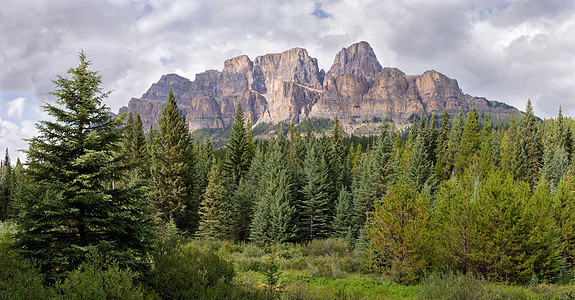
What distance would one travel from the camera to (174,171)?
2873 cm

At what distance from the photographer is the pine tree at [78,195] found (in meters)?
8.01

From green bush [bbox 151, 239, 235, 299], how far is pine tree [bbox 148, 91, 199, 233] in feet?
68.3

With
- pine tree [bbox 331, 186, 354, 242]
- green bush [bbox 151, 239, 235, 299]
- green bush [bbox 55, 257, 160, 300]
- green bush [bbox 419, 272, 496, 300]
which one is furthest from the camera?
pine tree [bbox 331, 186, 354, 242]

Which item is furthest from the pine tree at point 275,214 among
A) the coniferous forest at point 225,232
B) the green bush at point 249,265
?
the green bush at point 249,265

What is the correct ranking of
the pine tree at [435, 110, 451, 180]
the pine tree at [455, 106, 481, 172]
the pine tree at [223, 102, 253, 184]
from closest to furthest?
1. the pine tree at [455, 106, 481, 172]
2. the pine tree at [223, 102, 253, 184]
3. the pine tree at [435, 110, 451, 180]

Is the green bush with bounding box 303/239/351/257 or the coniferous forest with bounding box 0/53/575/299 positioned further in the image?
the green bush with bounding box 303/239/351/257

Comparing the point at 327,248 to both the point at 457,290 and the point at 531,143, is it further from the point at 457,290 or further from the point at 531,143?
the point at 531,143

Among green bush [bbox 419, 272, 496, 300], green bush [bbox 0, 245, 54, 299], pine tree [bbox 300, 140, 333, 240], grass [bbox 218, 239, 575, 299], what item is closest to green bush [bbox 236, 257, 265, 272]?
grass [bbox 218, 239, 575, 299]

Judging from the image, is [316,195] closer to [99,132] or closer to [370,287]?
[370,287]

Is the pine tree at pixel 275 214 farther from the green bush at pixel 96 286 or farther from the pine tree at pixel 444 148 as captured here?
the pine tree at pixel 444 148

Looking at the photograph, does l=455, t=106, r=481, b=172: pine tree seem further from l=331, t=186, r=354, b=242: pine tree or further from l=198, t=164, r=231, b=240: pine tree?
l=198, t=164, r=231, b=240: pine tree

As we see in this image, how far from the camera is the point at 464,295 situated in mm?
8047

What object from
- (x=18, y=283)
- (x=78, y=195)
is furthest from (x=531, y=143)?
(x=18, y=283)

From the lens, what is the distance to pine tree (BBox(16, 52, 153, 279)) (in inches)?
315
